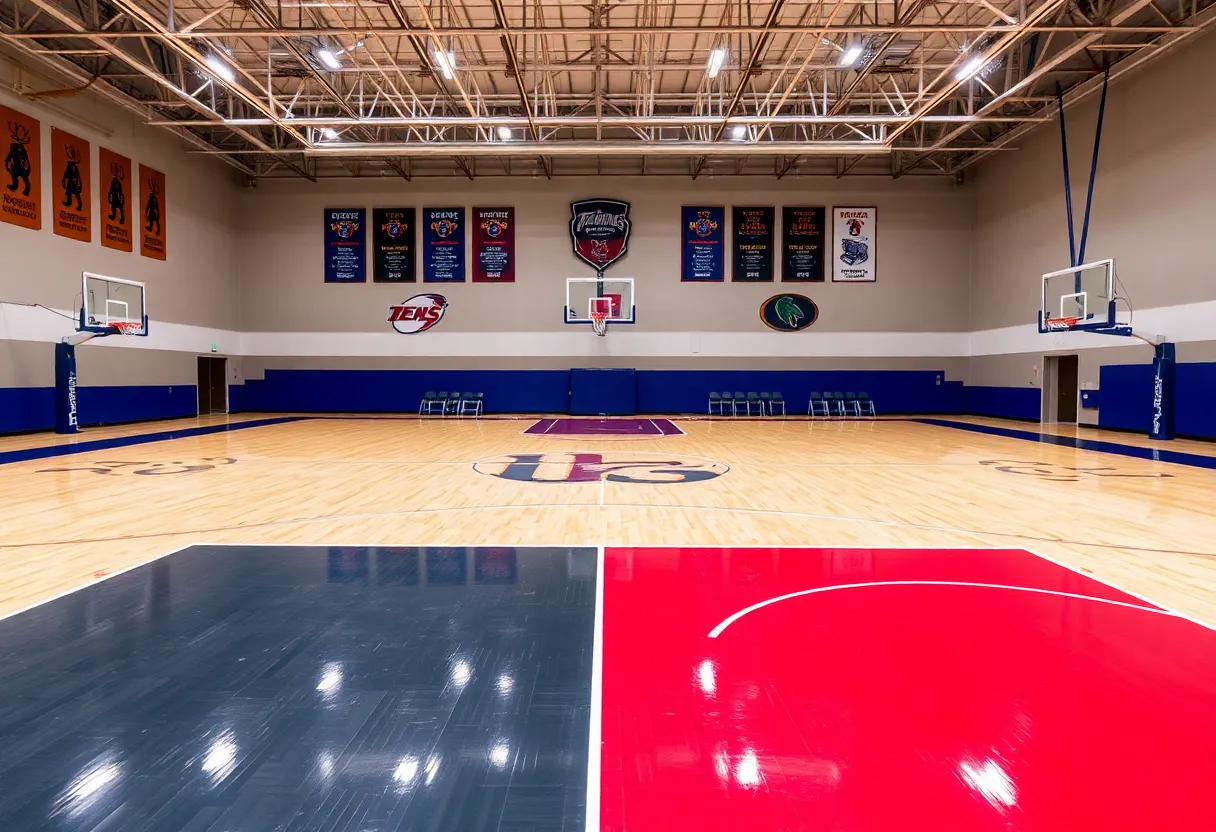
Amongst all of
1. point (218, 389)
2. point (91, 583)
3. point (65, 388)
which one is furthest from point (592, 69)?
point (91, 583)

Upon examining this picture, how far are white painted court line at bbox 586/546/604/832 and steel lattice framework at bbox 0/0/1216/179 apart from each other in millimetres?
9936

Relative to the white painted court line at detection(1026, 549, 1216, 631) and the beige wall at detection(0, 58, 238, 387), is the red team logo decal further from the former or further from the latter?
the white painted court line at detection(1026, 549, 1216, 631)

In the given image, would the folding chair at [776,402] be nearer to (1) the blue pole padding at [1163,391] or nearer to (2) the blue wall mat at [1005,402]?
(2) the blue wall mat at [1005,402]

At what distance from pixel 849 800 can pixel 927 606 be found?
2147mm

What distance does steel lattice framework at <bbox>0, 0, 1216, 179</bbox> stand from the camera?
1184 cm

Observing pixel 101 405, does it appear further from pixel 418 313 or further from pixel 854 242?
pixel 854 242

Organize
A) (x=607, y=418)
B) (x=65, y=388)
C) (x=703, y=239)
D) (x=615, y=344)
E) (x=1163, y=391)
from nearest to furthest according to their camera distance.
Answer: (x=1163, y=391) → (x=65, y=388) → (x=607, y=418) → (x=703, y=239) → (x=615, y=344)

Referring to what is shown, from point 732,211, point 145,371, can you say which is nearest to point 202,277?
point 145,371

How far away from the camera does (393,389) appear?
→ 70.4 ft

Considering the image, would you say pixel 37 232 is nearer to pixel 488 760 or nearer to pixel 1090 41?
pixel 488 760

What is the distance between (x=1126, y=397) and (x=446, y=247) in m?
17.7

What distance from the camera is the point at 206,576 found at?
14.9 feet

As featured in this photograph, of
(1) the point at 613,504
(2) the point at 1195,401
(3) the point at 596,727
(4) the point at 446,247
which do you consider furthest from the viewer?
(4) the point at 446,247

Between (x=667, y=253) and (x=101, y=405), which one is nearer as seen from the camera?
(x=101, y=405)
